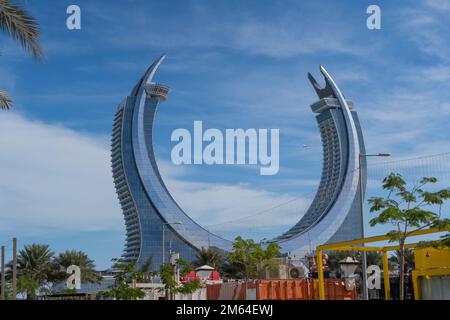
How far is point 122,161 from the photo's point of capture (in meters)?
148

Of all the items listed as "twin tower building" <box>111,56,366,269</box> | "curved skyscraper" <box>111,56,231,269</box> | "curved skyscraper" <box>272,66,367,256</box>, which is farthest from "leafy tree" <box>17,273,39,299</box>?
"curved skyscraper" <box>272,66,367,256</box>

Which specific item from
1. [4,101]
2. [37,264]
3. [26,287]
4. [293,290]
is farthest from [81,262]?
[4,101]

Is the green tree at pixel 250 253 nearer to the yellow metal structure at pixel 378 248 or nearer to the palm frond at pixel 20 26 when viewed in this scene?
the yellow metal structure at pixel 378 248

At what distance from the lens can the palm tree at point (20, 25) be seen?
571 inches

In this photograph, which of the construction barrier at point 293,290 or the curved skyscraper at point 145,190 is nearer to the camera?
the construction barrier at point 293,290

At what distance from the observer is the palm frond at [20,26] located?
14500mm

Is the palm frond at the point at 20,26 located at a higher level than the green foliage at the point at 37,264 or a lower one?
higher

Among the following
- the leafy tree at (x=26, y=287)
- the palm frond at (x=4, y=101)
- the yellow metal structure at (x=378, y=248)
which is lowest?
the leafy tree at (x=26, y=287)

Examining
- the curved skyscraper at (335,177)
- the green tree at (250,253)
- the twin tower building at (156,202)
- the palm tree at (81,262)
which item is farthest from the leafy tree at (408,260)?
the curved skyscraper at (335,177)

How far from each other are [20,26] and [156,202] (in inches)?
5207

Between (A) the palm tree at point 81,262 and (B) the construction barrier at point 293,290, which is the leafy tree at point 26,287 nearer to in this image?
(A) the palm tree at point 81,262

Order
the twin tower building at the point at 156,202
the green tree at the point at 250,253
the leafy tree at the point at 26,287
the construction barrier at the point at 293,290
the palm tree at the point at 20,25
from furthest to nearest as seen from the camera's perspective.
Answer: the twin tower building at the point at 156,202 → the leafy tree at the point at 26,287 → the green tree at the point at 250,253 → the construction barrier at the point at 293,290 → the palm tree at the point at 20,25

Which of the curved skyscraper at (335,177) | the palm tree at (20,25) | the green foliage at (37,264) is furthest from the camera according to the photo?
the curved skyscraper at (335,177)

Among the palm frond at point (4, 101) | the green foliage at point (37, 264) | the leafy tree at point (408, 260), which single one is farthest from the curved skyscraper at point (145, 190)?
the palm frond at point (4, 101)
